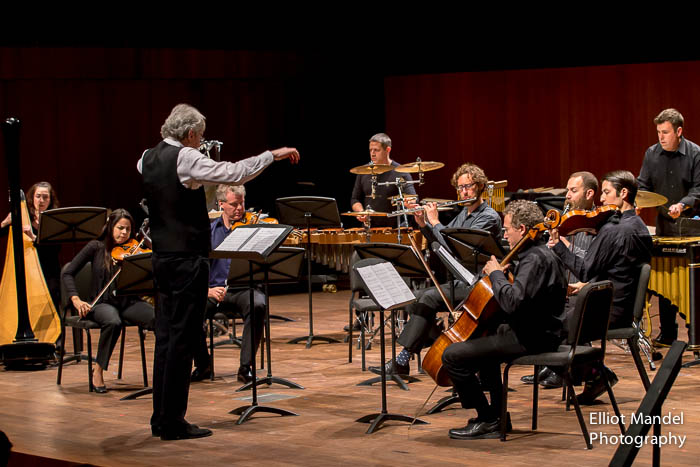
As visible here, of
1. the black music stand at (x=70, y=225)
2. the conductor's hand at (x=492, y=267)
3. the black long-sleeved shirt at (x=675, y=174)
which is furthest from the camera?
the black long-sleeved shirt at (x=675, y=174)

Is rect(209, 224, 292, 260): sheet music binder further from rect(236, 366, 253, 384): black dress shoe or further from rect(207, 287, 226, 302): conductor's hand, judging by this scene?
rect(236, 366, 253, 384): black dress shoe

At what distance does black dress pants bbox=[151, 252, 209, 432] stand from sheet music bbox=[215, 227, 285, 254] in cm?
23

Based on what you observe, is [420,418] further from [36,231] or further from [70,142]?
[70,142]

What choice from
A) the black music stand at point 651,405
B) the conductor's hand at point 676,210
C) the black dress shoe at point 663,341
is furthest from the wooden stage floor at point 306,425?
the black music stand at point 651,405

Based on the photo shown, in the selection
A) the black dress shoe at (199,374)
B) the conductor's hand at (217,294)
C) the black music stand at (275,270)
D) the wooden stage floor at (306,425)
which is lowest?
the wooden stage floor at (306,425)

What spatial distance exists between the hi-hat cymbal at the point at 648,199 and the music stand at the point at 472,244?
1316 mm

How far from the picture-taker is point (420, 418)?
16.6ft

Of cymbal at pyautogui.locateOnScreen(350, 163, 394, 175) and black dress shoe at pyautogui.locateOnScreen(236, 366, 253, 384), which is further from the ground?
cymbal at pyautogui.locateOnScreen(350, 163, 394, 175)

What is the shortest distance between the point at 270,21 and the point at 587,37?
128 inches

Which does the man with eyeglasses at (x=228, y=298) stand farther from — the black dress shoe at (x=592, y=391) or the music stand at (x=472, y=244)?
the black dress shoe at (x=592, y=391)

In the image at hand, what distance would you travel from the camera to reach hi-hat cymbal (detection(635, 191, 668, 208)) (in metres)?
6.45

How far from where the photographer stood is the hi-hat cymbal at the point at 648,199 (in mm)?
6445

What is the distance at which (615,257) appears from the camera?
5.43m

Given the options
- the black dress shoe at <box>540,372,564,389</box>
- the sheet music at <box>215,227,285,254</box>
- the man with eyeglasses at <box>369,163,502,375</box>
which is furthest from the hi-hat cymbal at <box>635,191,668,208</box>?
the sheet music at <box>215,227,285,254</box>
